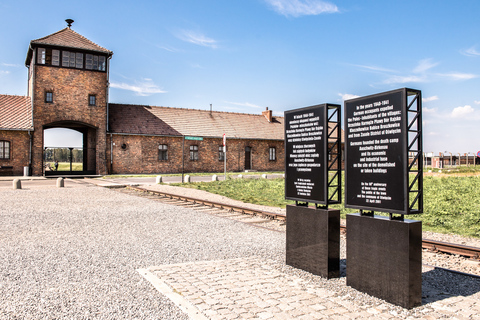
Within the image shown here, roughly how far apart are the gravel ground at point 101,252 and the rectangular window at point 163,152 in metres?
23.8

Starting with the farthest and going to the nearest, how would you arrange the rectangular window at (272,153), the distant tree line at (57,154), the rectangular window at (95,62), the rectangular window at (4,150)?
the rectangular window at (272,153) → the rectangular window at (95,62) → the distant tree line at (57,154) → the rectangular window at (4,150)

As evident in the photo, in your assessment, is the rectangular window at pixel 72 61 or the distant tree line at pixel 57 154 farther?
the rectangular window at pixel 72 61

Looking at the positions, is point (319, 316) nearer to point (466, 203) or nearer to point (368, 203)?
point (368, 203)

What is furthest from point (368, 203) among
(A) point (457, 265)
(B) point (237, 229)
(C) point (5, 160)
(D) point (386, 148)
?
(C) point (5, 160)

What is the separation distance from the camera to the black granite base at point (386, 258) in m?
4.20

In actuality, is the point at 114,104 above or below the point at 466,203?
above

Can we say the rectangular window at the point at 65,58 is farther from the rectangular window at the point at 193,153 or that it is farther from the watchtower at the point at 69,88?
the rectangular window at the point at 193,153

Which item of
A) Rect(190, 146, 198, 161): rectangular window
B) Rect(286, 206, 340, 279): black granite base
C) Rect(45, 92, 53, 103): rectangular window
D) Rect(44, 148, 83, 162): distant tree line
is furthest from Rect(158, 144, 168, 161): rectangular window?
Rect(286, 206, 340, 279): black granite base

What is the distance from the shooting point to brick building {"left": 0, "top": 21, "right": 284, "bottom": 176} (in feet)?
99.7

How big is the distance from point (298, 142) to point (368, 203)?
5.03 ft

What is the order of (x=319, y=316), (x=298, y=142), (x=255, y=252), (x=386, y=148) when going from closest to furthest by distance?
(x=319, y=316), (x=386, y=148), (x=298, y=142), (x=255, y=252)

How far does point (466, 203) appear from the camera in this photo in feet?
40.6

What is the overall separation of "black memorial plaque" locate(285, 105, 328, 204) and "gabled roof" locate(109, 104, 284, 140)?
3061 cm

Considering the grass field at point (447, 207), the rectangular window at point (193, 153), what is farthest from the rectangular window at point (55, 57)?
the grass field at point (447, 207)
